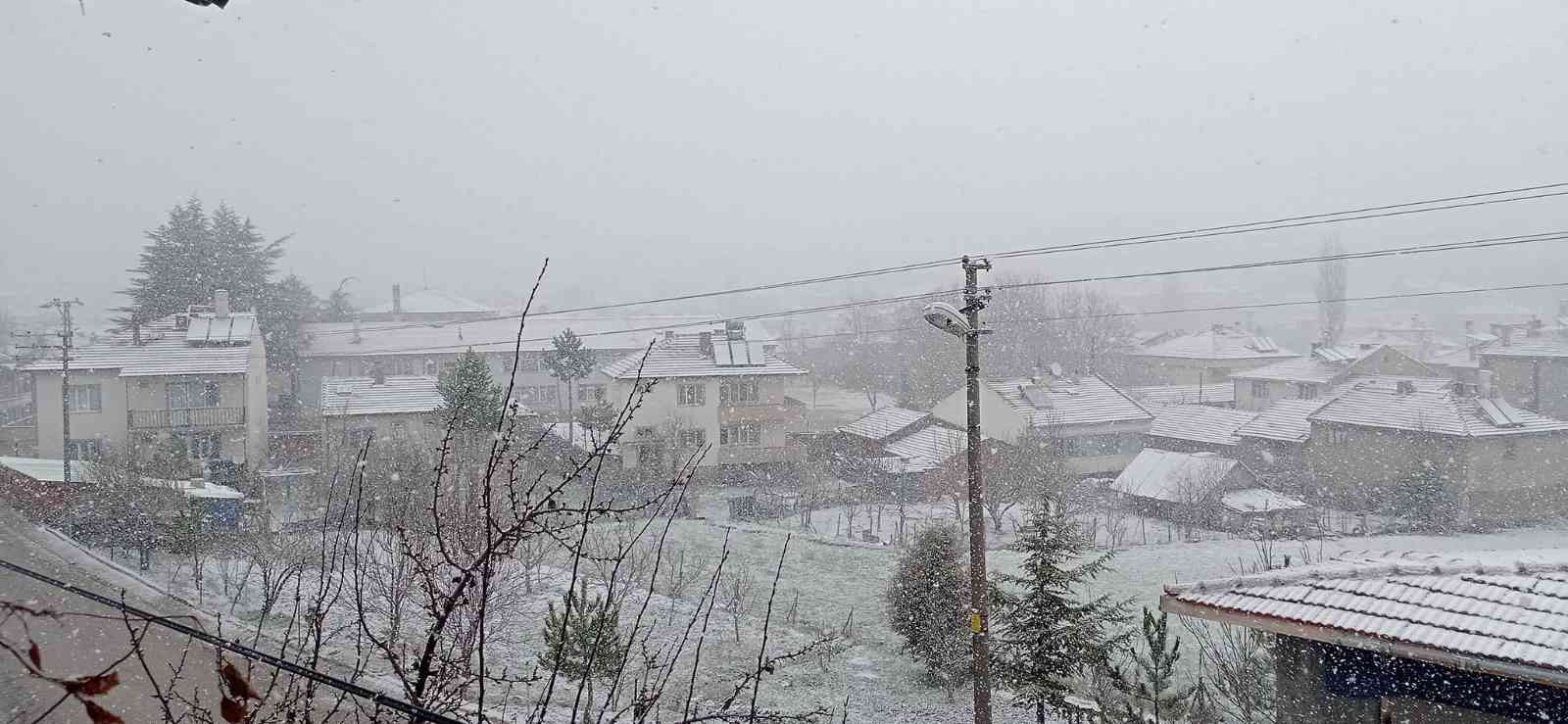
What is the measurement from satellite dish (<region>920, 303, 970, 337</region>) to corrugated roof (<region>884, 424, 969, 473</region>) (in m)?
16.7

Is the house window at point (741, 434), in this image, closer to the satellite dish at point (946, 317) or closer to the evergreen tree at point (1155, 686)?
the evergreen tree at point (1155, 686)

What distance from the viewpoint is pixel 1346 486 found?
997 inches

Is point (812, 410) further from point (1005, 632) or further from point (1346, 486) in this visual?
point (1005, 632)

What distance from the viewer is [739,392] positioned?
87.7ft

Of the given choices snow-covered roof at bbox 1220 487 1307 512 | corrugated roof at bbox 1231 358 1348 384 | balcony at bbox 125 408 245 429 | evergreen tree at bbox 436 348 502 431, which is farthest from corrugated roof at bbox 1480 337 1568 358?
balcony at bbox 125 408 245 429

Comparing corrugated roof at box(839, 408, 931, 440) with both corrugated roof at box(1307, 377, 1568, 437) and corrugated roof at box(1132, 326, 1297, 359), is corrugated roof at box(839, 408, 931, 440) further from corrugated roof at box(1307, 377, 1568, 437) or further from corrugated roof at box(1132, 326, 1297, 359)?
corrugated roof at box(1132, 326, 1297, 359)

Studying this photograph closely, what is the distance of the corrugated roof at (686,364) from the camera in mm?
26172

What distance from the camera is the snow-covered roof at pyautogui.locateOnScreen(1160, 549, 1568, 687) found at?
4887mm

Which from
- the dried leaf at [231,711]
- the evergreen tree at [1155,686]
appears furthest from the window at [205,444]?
the dried leaf at [231,711]

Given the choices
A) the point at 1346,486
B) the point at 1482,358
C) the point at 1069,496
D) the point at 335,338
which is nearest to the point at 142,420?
the point at 335,338

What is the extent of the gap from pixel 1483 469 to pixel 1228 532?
778cm

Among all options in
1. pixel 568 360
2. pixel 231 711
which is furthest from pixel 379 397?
pixel 231 711

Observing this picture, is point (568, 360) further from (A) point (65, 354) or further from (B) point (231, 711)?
(B) point (231, 711)

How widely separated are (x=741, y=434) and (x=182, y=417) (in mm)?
15032
